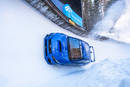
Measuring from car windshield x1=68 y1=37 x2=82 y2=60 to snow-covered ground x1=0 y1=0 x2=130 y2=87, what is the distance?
2.28ft

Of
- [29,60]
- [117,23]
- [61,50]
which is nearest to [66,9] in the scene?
[61,50]

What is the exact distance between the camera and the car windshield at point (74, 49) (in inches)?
144

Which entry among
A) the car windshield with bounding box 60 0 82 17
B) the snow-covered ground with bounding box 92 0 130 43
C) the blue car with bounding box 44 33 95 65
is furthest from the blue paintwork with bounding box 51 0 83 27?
the snow-covered ground with bounding box 92 0 130 43

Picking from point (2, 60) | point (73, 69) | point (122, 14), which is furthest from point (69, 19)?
point (122, 14)

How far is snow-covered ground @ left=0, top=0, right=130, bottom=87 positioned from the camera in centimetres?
274

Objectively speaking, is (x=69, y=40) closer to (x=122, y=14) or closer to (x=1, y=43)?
(x=1, y=43)

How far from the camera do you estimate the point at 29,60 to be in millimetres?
3268

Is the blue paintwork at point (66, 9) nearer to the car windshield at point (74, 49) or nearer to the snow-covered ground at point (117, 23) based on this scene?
the car windshield at point (74, 49)

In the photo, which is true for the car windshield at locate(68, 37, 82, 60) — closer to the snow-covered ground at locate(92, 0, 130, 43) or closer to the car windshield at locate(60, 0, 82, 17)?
the car windshield at locate(60, 0, 82, 17)

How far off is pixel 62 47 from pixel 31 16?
4.54 feet

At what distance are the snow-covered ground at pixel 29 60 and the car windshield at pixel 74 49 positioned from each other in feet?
2.28

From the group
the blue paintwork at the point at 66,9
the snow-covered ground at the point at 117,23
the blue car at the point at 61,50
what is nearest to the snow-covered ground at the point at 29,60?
the blue car at the point at 61,50

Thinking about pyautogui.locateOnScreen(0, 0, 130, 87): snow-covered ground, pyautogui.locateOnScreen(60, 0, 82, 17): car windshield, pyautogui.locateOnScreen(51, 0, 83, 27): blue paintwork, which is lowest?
pyautogui.locateOnScreen(0, 0, 130, 87): snow-covered ground

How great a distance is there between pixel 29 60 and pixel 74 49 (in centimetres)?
145
